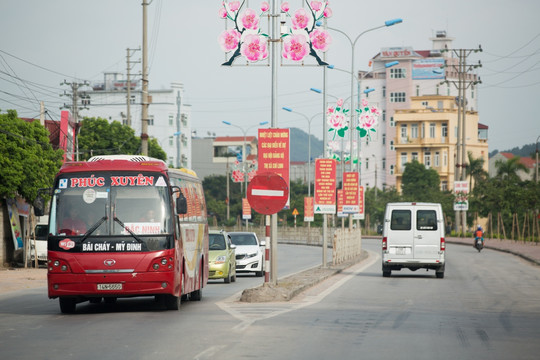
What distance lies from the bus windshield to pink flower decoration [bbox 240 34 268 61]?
5.78 metres

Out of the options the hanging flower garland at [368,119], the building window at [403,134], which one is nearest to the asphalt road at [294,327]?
the hanging flower garland at [368,119]

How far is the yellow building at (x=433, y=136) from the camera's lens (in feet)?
397

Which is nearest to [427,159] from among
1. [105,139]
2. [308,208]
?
[308,208]

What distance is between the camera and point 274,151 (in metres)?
21.3

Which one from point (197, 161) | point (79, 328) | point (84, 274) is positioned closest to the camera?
point (79, 328)

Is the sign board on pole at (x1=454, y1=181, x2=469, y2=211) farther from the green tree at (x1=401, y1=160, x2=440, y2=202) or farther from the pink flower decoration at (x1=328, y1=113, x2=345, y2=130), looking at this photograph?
the pink flower decoration at (x1=328, y1=113, x2=345, y2=130)

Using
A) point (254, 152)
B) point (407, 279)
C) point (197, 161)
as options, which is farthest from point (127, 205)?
point (254, 152)

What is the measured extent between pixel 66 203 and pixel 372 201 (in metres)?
93.4

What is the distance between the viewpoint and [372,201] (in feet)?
357

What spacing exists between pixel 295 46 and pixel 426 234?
33.5ft

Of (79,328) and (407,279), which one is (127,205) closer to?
(79,328)

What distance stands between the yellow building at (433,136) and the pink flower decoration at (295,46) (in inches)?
3905

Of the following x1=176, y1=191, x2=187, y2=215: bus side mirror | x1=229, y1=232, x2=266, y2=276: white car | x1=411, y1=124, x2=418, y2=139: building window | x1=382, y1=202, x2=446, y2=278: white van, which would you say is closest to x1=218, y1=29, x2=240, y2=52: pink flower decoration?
x1=176, y1=191, x2=187, y2=215: bus side mirror

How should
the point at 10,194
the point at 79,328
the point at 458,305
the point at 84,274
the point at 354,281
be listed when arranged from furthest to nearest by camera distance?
the point at 10,194 → the point at 354,281 → the point at 458,305 → the point at 84,274 → the point at 79,328
